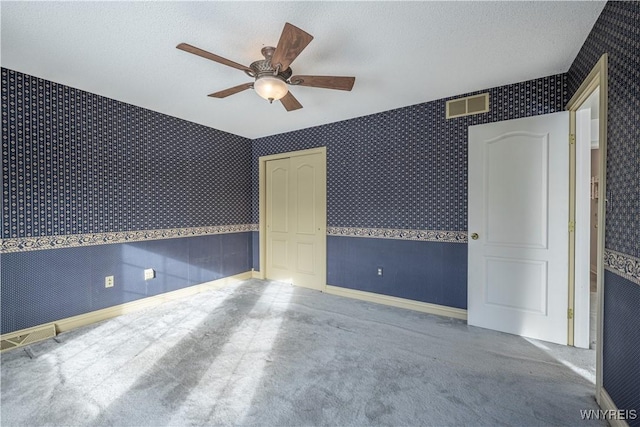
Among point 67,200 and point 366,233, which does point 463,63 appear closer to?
point 366,233

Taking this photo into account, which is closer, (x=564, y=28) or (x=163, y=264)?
(x=564, y=28)

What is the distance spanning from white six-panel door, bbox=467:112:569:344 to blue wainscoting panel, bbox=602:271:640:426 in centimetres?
86

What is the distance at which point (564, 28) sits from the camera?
1.87m

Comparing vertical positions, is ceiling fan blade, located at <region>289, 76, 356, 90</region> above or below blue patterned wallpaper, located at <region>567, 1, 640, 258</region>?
above

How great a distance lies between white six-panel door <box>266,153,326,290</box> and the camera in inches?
158

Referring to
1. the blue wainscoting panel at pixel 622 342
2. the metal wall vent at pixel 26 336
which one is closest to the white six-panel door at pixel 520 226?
the blue wainscoting panel at pixel 622 342

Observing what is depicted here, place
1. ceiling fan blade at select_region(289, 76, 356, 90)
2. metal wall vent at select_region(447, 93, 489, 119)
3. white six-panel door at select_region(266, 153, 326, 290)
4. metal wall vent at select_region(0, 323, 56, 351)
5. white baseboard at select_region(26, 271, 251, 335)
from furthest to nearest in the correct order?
white six-panel door at select_region(266, 153, 326, 290) < metal wall vent at select_region(447, 93, 489, 119) < white baseboard at select_region(26, 271, 251, 335) < metal wall vent at select_region(0, 323, 56, 351) < ceiling fan blade at select_region(289, 76, 356, 90)

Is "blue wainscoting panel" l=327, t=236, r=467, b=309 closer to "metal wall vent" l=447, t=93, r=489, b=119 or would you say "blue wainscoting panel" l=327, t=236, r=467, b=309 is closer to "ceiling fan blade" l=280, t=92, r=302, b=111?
"metal wall vent" l=447, t=93, r=489, b=119

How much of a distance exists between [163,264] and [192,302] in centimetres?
59

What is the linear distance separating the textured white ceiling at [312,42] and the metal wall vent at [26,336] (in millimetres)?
2244

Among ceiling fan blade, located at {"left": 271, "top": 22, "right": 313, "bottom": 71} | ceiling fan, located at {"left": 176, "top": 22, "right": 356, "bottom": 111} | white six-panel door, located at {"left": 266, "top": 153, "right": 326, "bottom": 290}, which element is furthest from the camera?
white six-panel door, located at {"left": 266, "top": 153, "right": 326, "bottom": 290}

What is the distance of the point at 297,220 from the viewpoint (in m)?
4.25

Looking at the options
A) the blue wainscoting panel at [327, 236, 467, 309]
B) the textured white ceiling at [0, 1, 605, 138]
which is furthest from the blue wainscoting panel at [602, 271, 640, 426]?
the textured white ceiling at [0, 1, 605, 138]

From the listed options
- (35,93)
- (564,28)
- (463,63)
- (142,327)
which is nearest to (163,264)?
(142,327)
